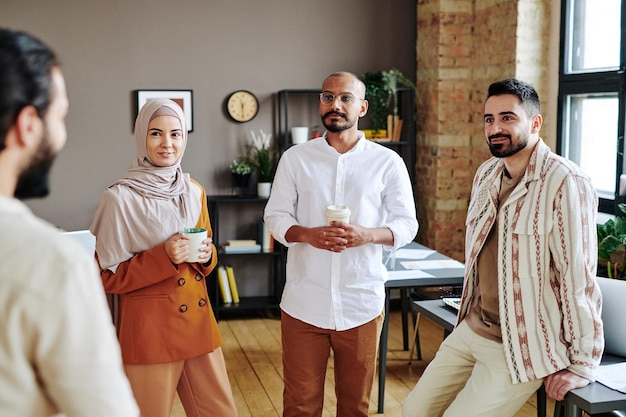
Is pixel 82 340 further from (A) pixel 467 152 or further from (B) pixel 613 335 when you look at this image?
(A) pixel 467 152

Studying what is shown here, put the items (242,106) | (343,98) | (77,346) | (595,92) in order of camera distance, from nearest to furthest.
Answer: (77,346) → (343,98) → (595,92) → (242,106)

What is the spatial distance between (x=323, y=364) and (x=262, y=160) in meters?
2.87

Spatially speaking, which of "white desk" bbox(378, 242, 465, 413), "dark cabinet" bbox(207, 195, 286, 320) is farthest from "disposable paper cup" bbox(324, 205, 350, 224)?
"dark cabinet" bbox(207, 195, 286, 320)

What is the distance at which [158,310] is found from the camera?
2.51 metres

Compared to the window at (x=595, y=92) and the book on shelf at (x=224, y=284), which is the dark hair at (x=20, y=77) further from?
the book on shelf at (x=224, y=284)

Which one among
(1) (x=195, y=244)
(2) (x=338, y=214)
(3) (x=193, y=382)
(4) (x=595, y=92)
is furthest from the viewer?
(4) (x=595, y=92)

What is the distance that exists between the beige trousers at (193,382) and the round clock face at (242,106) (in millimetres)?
3270

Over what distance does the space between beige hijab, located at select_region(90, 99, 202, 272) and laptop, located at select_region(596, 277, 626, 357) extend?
1.55 meters

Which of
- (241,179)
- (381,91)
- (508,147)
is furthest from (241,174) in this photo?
(508,147)

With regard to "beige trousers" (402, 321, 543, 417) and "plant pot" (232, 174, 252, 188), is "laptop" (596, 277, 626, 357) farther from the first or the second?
"plant pot" (232, 174, 252, 188)

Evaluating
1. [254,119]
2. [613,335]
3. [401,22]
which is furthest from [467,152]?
[613,335]

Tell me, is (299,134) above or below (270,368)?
above

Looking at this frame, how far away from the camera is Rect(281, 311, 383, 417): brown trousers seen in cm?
287

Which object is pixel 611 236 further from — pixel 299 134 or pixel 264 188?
pixel 264 188
